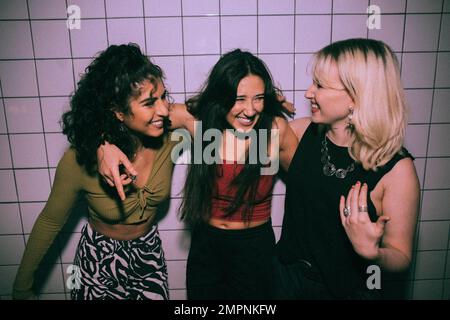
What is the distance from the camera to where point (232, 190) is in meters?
1.75

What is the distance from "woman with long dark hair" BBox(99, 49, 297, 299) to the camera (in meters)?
1.74

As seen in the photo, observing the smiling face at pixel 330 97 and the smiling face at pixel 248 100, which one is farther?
the smiling face at pixel 248 100

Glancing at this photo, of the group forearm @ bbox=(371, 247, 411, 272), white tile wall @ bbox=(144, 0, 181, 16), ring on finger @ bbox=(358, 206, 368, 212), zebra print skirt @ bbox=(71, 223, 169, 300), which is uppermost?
white tile wall @ bbox=(144, 0, 181, 16)

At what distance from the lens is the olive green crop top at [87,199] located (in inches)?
62.5

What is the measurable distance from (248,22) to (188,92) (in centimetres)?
55

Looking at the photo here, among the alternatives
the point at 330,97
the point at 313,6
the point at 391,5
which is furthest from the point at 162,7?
the point at 391,5

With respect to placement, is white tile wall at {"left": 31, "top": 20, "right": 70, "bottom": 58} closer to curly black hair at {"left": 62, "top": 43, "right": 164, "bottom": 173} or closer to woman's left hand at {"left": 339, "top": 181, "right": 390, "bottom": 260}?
curly black hair at {"left": 62, "top": 43, "right": 164, "bottom": 173}

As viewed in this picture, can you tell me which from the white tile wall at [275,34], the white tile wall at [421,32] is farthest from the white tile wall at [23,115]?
the white tile wall at [421,32]

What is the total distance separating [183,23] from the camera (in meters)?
1.85

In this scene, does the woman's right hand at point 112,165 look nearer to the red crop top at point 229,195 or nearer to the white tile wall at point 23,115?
the red crop top at point 229,195

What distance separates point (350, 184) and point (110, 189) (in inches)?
47.6

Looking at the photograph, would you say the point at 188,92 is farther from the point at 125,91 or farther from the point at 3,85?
the point at 3,85

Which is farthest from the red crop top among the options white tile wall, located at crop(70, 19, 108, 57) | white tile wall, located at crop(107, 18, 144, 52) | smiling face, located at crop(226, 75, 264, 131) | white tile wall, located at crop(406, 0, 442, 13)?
white tile wall, located at crop(406, 0, 442, 13)

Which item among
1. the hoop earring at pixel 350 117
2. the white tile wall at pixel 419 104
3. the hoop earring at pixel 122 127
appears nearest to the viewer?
the hoop earring at pixel 350 117
